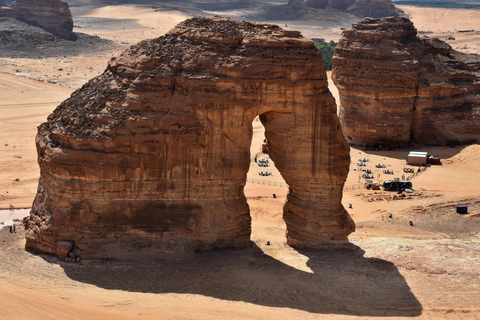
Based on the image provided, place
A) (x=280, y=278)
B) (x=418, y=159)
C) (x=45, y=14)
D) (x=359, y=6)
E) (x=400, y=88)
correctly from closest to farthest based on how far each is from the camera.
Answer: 1. (x=280, y=278)
2. (x=418, y=159)
3. (x=400, y=88)
4. (x=45, y=14)
5. (x=359, y=6)

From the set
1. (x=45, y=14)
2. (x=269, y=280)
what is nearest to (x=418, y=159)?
(x=269, y=280)

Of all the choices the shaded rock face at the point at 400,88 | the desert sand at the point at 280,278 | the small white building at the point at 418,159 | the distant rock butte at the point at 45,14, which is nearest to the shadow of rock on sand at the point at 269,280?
the desert sand at the point at 280,278

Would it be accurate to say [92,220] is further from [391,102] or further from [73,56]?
[73,56]

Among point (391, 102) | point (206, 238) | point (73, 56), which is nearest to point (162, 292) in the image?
point (206, 238)

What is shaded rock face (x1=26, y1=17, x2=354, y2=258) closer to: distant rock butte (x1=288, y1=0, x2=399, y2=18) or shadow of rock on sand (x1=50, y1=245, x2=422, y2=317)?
shadow of rock on sand (x1=50, y1=245, x2=422, y2=317)

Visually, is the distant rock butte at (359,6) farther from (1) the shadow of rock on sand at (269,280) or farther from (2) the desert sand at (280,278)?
(1) the shadow of rock on sand at (269,280)

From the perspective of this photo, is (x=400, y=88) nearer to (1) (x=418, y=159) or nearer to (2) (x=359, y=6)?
(1) (x=418, y=159)

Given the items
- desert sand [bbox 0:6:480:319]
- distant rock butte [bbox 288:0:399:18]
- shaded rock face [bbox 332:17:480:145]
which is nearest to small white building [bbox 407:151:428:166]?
shaded rock face [bbox 332:17:480:145]
